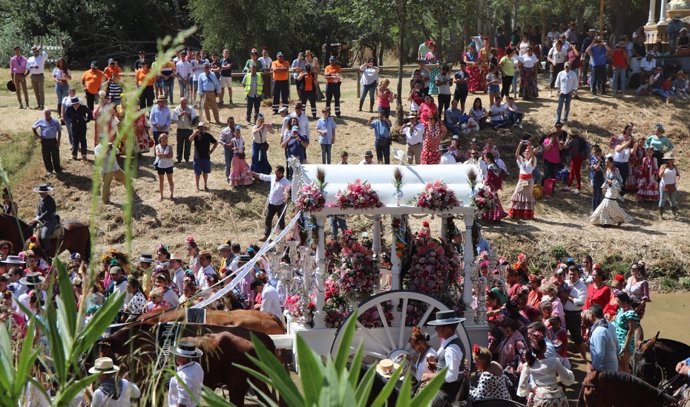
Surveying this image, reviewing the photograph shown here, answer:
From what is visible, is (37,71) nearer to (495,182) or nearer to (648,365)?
(495,182)

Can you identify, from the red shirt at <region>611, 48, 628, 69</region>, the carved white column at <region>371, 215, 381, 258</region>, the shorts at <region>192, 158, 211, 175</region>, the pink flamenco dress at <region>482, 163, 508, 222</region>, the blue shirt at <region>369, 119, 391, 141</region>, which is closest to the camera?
the carved white column at <region>371, 215, 381, 258</region>

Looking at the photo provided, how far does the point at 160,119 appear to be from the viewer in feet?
74.6

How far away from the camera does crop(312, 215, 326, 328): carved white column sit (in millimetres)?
12625

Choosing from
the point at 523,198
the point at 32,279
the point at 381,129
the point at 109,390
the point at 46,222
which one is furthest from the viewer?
the point at 381,129

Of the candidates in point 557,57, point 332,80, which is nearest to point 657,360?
point 332,80

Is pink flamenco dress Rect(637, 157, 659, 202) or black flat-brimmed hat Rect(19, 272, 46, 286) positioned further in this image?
pink flamenco dress Rect(637, 157, 659, 202)

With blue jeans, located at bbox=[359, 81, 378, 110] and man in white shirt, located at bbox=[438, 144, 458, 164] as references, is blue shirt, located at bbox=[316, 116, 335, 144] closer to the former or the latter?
man in white shirt, located at bbox=[438, 144, 458, 164]

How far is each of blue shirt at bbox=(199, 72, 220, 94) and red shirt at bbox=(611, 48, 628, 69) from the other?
11.5 metres

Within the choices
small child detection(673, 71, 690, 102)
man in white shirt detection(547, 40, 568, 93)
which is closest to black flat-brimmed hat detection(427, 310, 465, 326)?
man in white shirt detection(547, 40, 568, 93)

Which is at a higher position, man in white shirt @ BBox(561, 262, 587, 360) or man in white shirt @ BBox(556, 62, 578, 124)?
man in white shirt @ BBox(556, 62, 578, 124)

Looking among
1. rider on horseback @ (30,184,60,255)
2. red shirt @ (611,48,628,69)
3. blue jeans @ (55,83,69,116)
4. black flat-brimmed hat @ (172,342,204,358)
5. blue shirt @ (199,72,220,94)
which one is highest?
red shirt @ (611,48,628,69)

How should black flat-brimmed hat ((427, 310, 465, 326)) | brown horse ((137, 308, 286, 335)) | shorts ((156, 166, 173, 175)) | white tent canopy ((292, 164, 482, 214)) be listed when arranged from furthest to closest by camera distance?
1. shorts ((156, 166, 173, 175))
2. white tent canopy ((292, 164, 482, 214))
3. brown horse ((137, 308, 286, 335))
4. black flat-brimmed hat ((427, 310, 465, 326))

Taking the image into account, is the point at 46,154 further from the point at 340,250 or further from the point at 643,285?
the point at 643,285

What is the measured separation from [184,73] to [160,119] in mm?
4113
